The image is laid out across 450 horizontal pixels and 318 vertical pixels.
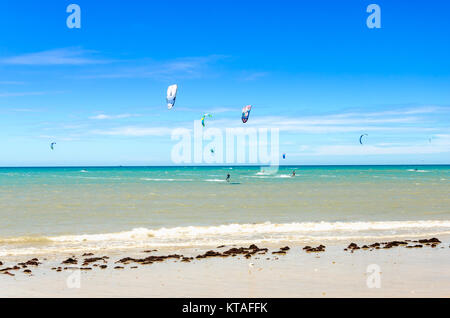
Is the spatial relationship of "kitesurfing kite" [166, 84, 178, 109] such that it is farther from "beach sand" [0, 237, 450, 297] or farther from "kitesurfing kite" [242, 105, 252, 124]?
"beach sand" [0, 237, 450, 297]

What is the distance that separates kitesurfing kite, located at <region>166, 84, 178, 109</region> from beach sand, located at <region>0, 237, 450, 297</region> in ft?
72.7

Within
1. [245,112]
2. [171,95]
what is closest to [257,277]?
[171,95]

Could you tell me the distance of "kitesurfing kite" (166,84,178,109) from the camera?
35.2m

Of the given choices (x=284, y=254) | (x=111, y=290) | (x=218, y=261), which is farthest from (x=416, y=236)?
(x=111, y=290)

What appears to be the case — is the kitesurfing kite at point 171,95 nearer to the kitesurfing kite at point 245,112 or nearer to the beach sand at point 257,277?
the kitesurfing kite at point 245,112

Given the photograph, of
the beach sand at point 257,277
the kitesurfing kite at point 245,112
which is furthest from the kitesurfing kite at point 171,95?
the beach sand at point 257,277

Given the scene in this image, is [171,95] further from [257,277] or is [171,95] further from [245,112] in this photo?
[257,277]

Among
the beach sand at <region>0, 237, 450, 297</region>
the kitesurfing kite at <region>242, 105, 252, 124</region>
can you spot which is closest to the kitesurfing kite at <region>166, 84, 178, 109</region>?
the kitesurfing kite at <region>242, 105, 252, 124</region>

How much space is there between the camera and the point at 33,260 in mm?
13242

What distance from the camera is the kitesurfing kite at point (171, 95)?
35.2 m
